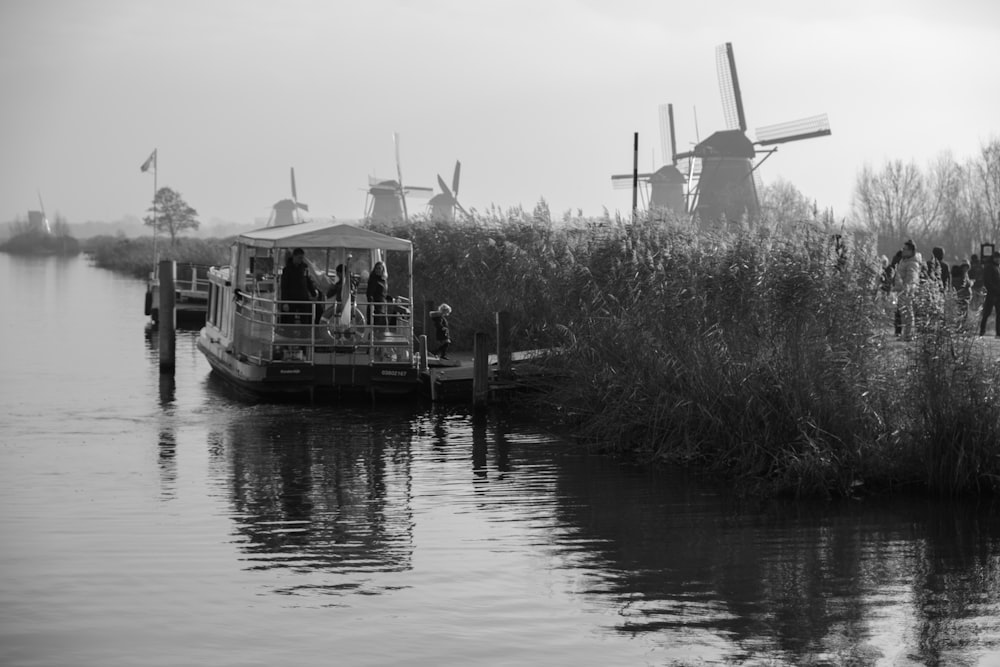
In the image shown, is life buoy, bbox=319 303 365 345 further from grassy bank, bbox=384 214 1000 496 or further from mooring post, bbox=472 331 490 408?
grassy bank, bbox=384 214 1000 496

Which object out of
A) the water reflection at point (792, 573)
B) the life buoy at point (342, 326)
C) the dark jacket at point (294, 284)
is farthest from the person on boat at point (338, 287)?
the water reflection at point (792, 573)

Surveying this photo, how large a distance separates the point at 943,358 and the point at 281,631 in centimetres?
808

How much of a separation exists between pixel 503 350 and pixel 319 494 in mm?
7385

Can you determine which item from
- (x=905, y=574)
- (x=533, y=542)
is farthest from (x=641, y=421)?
(x=905, y=574)

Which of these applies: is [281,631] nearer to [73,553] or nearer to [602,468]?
[73,553]

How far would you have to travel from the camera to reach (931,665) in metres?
8.32

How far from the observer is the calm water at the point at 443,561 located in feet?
28.9

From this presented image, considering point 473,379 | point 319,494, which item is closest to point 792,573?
point 319,494

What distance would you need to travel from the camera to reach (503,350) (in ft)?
69.2

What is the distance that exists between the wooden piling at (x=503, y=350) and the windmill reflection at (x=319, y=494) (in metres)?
2.01

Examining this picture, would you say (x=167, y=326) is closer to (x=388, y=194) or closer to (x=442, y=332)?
(x=442, y=332)

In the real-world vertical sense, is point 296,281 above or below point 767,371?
above

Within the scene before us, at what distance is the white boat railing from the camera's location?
825 inches

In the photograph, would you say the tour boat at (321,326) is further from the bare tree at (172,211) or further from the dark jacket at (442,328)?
the bare tree at (172,211)
